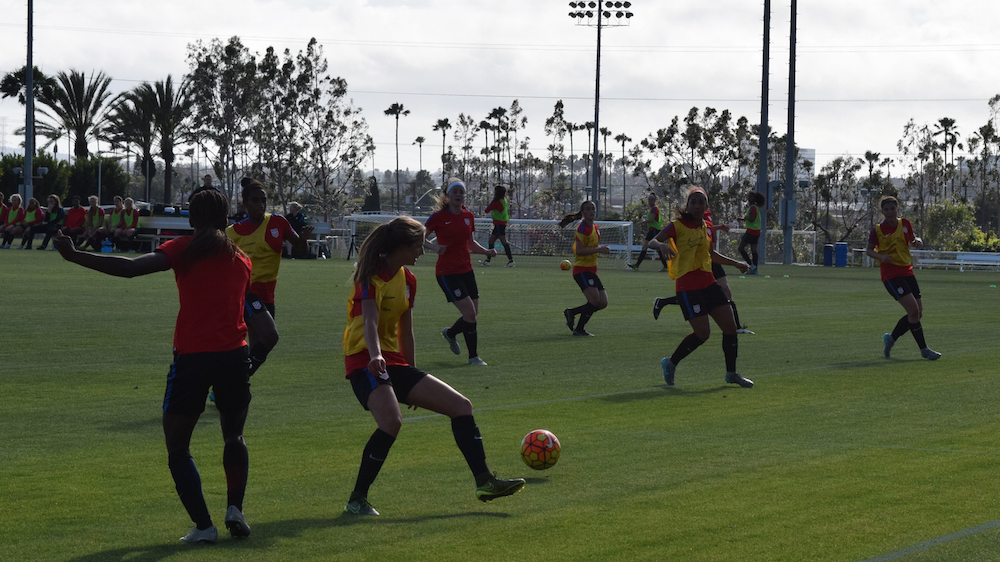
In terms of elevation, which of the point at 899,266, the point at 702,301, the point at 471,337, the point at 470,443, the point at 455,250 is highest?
the point at 455,250

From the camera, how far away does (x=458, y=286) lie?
13719mm

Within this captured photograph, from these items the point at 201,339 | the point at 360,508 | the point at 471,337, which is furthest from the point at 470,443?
the point at 471,337

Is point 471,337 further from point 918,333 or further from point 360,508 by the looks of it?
point 360,508

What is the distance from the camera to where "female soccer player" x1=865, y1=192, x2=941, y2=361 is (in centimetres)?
1460

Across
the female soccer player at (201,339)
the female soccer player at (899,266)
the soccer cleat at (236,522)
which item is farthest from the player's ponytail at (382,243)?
the female soccer player at (899,266)

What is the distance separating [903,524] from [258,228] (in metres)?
6.27

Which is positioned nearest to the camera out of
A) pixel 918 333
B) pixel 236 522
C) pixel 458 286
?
pixel 236 522

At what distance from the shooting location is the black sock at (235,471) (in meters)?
5.79

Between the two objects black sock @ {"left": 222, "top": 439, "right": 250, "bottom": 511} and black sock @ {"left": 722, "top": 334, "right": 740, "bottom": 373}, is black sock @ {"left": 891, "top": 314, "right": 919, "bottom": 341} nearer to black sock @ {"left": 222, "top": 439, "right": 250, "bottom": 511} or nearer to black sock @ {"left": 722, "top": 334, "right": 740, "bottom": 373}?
black sock @ {"left": 722, "top": 334, "right": 740, "bottom": 373}

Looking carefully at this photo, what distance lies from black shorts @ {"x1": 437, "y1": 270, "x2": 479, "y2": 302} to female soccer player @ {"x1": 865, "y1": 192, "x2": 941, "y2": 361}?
16.3 feet

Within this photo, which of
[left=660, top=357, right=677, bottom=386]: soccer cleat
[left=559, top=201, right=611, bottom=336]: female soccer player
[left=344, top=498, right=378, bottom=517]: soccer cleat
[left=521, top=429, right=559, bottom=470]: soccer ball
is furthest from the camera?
[left=559, top=201, right=611, bottom=336]: female soccer player

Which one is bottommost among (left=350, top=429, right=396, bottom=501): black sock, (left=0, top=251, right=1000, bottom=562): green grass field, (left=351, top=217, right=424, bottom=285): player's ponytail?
(left=0, top=251, right=1000, bottom=562): green grass field

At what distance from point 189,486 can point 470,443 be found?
61.2 inches

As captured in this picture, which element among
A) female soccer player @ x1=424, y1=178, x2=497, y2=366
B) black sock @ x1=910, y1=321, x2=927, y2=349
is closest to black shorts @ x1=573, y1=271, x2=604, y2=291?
female soccer player @ x1=424, y1=178, x2=497, y2=366
